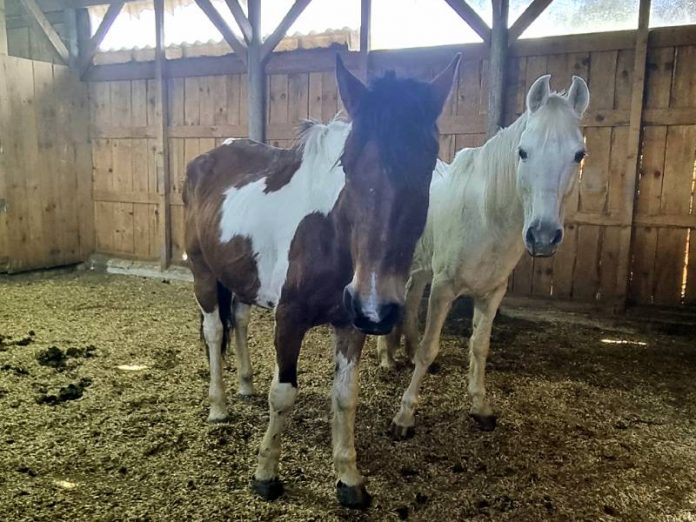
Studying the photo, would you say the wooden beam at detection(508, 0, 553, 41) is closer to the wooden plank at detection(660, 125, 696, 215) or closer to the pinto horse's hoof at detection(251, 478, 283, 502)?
the wooden plank at detection(660, 125, 696, 215)

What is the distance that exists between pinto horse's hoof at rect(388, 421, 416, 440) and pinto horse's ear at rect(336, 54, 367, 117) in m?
1.61

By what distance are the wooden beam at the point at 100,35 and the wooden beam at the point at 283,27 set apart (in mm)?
2045

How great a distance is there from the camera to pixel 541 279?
4664 millimetres

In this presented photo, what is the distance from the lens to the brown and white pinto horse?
1497 mm

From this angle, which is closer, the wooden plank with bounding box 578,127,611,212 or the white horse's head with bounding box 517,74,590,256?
the white horse's head with bounding box 517,74,590,256

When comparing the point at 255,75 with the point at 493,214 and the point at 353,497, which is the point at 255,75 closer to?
the point at 493,214

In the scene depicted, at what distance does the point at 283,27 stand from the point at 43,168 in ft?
10.6

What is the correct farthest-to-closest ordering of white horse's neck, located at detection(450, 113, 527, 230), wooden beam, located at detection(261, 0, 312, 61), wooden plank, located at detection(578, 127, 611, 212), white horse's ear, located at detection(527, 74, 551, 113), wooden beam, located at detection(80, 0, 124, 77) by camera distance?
wooden beam, located at detection(80, 0, 124, 77)
wooden beam, located at detection(261, 0, 312, 61)
wooden plank, located at detection(578, 127, 611, 212)
white horse's neck, located at detection(450, 113, 527, 230)
white horse's ear, located at detection(527, 74, 551, 113)

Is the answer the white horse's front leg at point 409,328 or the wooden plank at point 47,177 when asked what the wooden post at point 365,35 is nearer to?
the white horse's front leg at point 409,328

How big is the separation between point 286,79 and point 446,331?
300cm

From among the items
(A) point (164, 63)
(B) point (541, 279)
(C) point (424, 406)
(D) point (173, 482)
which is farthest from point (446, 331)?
(A) point (164, 63)

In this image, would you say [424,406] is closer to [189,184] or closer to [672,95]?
[189,184]

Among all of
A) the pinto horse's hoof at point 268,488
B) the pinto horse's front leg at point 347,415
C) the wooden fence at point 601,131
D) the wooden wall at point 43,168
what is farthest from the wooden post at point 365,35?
the pinto horse's hoof at point 268,488

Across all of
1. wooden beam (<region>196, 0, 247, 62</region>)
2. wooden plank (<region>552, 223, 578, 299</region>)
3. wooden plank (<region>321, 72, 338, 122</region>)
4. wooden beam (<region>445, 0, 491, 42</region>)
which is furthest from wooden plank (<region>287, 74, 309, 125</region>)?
wooden plank (<region>552, 223, 578, 299</region>)
